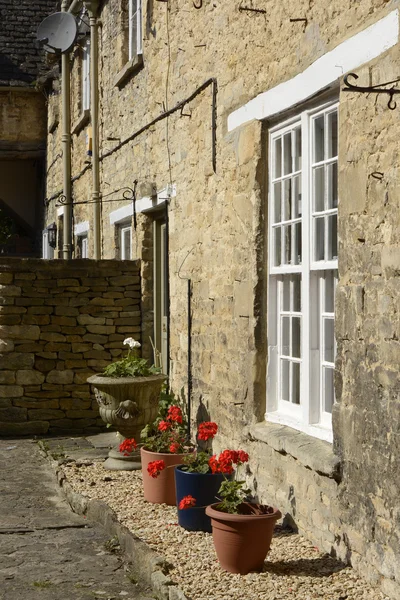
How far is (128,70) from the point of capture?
1112cm

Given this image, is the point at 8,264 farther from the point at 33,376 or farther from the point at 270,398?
the point at 270,398

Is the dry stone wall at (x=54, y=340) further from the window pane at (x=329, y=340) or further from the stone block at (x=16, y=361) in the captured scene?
the window pane at (x=329, y=340)

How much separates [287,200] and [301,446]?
1685mm

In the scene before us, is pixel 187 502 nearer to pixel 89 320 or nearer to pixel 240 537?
pixel 240 537

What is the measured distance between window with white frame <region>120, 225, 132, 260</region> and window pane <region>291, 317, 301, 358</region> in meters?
5.78

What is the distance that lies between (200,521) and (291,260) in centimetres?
184

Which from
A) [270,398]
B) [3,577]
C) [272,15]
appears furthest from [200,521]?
[272,15]

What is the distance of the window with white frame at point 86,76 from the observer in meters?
14.6

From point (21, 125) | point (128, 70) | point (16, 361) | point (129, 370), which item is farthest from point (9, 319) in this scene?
point (21, 125)

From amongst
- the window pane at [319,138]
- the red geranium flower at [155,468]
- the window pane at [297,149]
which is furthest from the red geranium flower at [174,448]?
the window pane at [319,138]

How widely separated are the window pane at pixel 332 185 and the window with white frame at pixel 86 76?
9093 millimetres

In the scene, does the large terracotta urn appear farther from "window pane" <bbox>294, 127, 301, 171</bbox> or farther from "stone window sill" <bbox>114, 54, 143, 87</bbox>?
"stone window sill" <bbox>114, 54, 143, 87</bbox>

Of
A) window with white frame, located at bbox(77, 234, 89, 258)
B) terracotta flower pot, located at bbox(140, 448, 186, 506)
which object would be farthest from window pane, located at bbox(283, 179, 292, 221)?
window with white frame, located at bbox(77, 234, 89, 258)

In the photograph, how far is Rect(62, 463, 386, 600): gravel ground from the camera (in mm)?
4941
